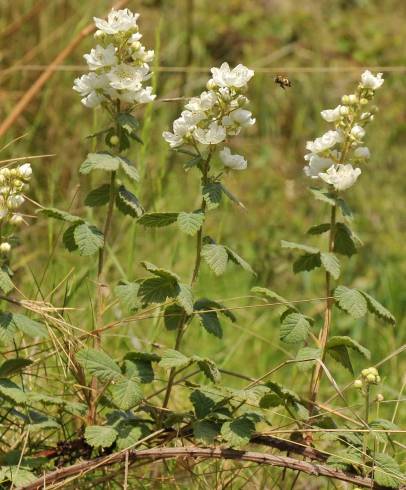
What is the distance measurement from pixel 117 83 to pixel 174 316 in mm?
462

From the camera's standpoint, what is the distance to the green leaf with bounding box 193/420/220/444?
71.2 inches

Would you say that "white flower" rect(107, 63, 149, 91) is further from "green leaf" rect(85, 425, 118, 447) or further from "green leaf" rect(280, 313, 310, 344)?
"green leaf" rect(85, 425, 118, 447)

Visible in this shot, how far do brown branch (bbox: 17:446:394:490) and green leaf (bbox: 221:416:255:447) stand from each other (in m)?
0.04

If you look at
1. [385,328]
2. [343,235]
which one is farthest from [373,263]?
[343,235]

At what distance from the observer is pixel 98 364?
182 centimetres

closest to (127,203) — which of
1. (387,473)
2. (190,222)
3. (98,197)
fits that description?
(98,197)

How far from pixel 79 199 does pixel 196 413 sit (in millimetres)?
1864

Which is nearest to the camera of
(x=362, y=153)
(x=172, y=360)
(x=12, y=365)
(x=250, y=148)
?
(x=172, y=360)

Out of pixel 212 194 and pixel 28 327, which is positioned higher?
pixel 212 194

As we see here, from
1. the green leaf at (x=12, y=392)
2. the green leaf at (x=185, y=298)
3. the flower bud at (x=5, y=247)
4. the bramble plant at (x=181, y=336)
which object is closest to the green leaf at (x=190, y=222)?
the bramble plant at (x=181, y=336)

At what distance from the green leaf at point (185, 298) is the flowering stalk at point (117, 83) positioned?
0.17 m

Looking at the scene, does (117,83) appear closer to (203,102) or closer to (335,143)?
(203,102)

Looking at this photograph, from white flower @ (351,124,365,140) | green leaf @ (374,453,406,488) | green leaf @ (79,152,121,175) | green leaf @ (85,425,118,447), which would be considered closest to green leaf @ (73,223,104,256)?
green leaf @ (79,152,121,175)

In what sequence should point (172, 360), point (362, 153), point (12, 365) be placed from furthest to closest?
point (362, 153), point (12, 365), point (172, 360)
